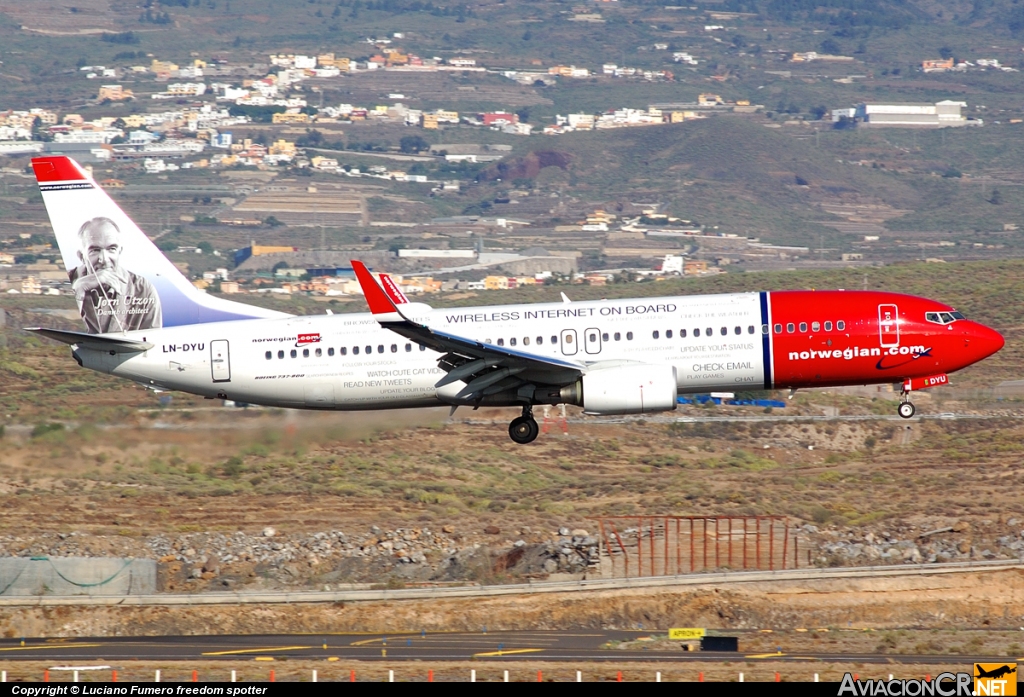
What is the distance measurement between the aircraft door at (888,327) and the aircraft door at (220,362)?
2066 centimetres

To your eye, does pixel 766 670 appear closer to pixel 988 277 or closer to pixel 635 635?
pixel 635 635

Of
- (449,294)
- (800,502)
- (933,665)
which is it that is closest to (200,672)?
(933,665)

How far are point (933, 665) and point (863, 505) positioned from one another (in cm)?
2223

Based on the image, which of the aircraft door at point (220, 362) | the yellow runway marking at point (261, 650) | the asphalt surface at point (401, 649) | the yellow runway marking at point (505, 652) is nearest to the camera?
the asphalt surface at point (401, 649)

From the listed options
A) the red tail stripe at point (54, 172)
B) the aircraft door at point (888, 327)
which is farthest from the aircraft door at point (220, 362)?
the aircraft door at point (888, 327)

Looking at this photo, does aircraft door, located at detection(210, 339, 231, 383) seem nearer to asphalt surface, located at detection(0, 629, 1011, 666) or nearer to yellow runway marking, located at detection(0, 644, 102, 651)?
asphalt surface, located at detection(0, 629, 1011, 666)

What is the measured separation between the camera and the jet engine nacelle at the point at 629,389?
43.0 meters

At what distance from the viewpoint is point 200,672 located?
36812 mm

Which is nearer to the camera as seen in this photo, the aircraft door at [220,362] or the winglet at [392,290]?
the winglet at [392,290]

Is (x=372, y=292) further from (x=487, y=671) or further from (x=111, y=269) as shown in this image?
(x=487, y=671)

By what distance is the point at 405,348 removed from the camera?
4534cm

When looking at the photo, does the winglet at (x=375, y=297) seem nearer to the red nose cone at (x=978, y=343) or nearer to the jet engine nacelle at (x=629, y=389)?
the jet engine nacelle at (x=629, y=389)

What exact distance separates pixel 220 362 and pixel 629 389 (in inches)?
527

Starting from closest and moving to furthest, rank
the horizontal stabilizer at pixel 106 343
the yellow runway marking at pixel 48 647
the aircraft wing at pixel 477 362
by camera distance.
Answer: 1. the aircraft wing at pixel 477 362
2. the yellow runway marking at pixel 48 647
3. the horizontal stabilizer at pixel 106 343
